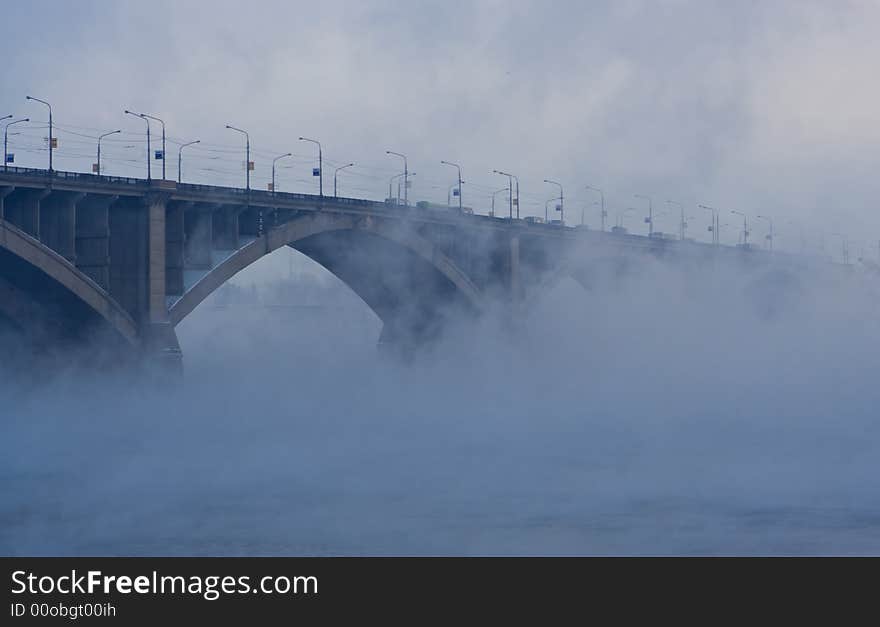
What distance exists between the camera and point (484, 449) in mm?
50938

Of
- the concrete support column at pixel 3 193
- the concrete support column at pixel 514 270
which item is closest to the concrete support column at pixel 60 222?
the concrete support column at pixel 3 193

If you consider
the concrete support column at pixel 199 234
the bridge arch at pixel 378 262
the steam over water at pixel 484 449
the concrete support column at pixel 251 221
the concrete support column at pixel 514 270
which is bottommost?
the steam over water at pixel 484 449

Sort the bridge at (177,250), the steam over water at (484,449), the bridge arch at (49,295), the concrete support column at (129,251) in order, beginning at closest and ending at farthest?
the steam over water at (484,449) → the bridge arch at (49,295) → the bridge at (177,250) → the concrete support column at (129,251)

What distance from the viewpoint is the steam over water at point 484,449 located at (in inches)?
1348

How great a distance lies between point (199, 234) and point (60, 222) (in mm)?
8672

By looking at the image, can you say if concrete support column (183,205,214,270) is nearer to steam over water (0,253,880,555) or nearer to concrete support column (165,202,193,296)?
concrete support column (165,202,193,296)

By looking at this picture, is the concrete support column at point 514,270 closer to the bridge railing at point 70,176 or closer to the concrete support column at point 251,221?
the concrete support column at point 251,221

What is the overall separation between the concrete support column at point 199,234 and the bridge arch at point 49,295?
5.05m

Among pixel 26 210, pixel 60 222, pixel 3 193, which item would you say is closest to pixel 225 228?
pixel 60 222

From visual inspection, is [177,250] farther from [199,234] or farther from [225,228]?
[225,228]
